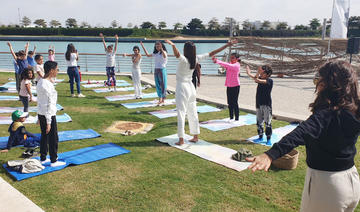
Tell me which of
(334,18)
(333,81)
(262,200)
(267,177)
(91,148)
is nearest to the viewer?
(333,81)

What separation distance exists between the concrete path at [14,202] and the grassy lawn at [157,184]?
0.20 metres

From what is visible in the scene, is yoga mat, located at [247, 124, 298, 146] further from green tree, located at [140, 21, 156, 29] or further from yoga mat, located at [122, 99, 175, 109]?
green tree, located at [140, 21, 156, 29]

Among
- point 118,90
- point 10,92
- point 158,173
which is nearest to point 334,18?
point 118,90

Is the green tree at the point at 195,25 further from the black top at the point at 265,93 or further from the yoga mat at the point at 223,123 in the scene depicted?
the black top at the point at 265,93

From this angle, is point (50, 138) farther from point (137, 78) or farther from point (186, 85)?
point (137, 78)

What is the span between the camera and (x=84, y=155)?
5.24 metres

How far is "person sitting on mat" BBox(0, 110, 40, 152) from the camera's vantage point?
5395 mm

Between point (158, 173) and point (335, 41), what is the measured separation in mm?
17240

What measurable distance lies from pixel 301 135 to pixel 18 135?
5.30 m

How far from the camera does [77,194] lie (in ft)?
12.9

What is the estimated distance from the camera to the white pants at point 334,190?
6.77 ft

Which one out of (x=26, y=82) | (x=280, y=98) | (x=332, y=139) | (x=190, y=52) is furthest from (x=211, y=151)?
(x=280, y=98)

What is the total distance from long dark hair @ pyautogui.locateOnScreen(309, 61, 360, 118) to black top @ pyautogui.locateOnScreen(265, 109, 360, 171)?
0.17 feet

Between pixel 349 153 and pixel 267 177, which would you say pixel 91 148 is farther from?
pixel 349 153
